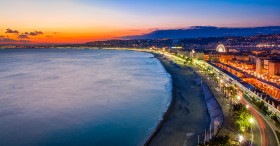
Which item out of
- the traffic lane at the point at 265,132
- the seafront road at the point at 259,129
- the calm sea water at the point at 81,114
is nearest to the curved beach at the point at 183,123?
the calm sea water at the point at 81,114

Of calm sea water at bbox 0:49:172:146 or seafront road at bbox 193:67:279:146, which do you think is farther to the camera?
calm sea water at bbox 0:49:172:146

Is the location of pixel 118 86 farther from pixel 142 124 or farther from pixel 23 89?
pixel 142 124

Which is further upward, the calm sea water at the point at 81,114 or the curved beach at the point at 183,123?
the curved beach at the point at 183,123

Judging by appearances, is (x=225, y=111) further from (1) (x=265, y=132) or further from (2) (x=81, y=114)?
(2) (x=81, y=114)

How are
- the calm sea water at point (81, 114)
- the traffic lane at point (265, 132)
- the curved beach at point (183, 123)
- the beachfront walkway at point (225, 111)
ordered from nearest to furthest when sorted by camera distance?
the traffic lane at point (265, 132), the beachfront walkway at point (225, 111), the curved beach at point (183, 123), the calm sea water at point (81, 114)

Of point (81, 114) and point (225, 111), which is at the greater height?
point (225, 111)

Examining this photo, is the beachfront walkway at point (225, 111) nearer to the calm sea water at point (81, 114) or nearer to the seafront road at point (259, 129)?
the seafront road at point (259, 129)

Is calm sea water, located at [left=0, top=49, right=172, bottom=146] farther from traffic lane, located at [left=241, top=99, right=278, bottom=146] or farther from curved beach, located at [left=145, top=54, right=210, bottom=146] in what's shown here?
traffic lane, located at [left=241, top=99, right=278, bottom=146]

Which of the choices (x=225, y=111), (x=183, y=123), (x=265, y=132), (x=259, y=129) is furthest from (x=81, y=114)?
(x=265, y=132)

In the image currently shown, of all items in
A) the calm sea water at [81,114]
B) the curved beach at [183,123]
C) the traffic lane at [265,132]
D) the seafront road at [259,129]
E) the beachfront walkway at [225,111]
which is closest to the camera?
the traffic lane at [265,132]

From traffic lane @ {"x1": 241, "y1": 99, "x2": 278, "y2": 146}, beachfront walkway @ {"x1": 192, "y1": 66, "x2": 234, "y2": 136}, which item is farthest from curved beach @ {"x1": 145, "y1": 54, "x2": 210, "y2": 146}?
traffic lane @ {"x1": 241, "y1": 99, "x2": 278, "y2": 146}

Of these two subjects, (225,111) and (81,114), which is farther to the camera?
(81,114)
